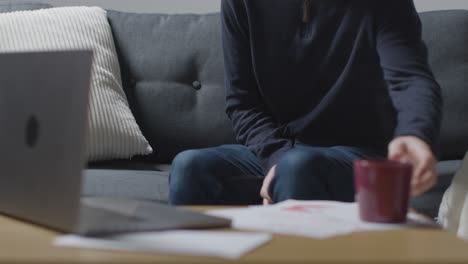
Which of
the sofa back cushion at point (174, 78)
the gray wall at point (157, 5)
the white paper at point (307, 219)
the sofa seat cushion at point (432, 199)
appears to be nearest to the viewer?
the white paper at point (307, 219)

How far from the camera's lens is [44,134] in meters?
0.92

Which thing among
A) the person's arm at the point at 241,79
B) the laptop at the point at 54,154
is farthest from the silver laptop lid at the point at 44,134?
the person's arm at the point at 241,79

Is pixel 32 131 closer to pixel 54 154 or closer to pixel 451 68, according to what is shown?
pixel 54 154

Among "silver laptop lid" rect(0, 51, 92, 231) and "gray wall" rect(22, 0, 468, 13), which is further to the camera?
"gray wall" rect(22, 0, 468, 13)

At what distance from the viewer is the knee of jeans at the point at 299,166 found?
1349 mm

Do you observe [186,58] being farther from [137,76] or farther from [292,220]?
[292,220]

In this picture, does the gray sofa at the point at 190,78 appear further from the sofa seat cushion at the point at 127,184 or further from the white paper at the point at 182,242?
the white paper at the point at 182,242

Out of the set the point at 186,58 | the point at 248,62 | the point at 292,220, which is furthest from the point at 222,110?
the point at 292,220

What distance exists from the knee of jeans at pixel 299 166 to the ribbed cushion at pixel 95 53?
29.9 inches

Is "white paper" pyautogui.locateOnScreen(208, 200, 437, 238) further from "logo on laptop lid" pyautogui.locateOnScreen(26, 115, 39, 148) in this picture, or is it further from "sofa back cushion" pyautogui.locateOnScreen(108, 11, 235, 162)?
"sofa back cushion" pyautogui.locateOnScreen(108, 11, 235, 162)

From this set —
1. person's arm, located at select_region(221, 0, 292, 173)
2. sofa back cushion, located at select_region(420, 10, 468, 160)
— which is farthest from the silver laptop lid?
sofa back cushion, located at select_region(420, 10, 468, 160)

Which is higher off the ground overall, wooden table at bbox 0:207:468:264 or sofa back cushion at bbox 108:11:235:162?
wooden table at bbox 0:207:468:264

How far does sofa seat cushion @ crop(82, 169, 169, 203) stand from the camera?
5.72 feet

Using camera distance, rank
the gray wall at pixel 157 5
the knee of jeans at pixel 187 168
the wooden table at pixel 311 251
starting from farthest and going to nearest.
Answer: the gray wall at pixel 157 5 → the knee of jeans at pixel 187 168 → the wooden table at pixel 311 251
